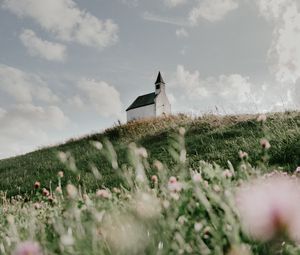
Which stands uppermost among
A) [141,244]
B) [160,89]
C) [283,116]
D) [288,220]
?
[160,89]

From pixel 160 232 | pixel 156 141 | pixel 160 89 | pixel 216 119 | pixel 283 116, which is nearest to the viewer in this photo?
pixel 160 232

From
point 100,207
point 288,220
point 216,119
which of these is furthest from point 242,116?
point 288,220

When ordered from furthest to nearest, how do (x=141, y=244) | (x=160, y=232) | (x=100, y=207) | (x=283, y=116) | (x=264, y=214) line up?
1. (x=283, y=116)
2. (x=100, y=207)
3. (x=160, y=232)
4. (x=141, y=244)
5. (x=264, y=214)

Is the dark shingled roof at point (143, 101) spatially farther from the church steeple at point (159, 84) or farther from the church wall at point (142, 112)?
the church steeple at point (159, 84)

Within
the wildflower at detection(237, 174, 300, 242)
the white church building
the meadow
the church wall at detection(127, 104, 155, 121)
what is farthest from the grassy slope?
the white church building

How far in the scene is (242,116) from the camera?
52.2 ft

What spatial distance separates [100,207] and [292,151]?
21.7ft

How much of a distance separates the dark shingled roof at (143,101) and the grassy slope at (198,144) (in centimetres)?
4856

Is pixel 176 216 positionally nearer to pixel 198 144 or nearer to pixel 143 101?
pixel 198 144

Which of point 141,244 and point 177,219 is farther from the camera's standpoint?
point 177,219

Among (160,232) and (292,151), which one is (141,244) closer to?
(160,232)

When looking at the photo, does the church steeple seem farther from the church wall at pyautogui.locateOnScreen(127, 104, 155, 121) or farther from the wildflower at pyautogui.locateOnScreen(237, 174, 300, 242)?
the wildflower at pyautogui.locateOnScreen(237, 174, 300, 242)

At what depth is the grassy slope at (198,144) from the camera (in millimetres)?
9602

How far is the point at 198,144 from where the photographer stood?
486 inches
